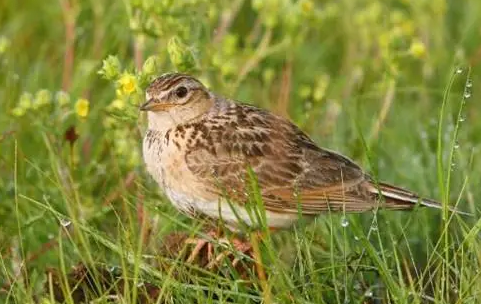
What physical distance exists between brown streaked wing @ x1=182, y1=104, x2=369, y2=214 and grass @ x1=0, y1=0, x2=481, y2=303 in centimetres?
19

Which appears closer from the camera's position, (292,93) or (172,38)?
(172,38)

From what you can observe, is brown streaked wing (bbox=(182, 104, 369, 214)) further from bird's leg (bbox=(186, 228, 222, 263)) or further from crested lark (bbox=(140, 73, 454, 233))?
bird's leg (bbox=(186, 228, 222, 263))

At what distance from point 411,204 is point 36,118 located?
2.05 metres

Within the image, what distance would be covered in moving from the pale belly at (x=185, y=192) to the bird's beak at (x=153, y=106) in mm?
137

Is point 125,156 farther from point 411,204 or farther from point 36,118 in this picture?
point 411,204

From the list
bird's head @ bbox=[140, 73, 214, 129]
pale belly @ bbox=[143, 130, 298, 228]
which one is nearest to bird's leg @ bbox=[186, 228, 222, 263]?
pale belly @ bbox=[143, 130, 298, 228]

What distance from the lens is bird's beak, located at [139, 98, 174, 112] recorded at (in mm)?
6008

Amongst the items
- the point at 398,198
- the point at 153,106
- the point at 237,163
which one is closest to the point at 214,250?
the point at 237,163

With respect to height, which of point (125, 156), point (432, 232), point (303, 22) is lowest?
point (432, 232)

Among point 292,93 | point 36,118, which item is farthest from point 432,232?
point 292,93

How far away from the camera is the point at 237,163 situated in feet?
19.8

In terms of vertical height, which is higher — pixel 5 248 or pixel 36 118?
pixel 36 118

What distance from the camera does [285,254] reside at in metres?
6.00

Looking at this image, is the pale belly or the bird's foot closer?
the bird's foot
